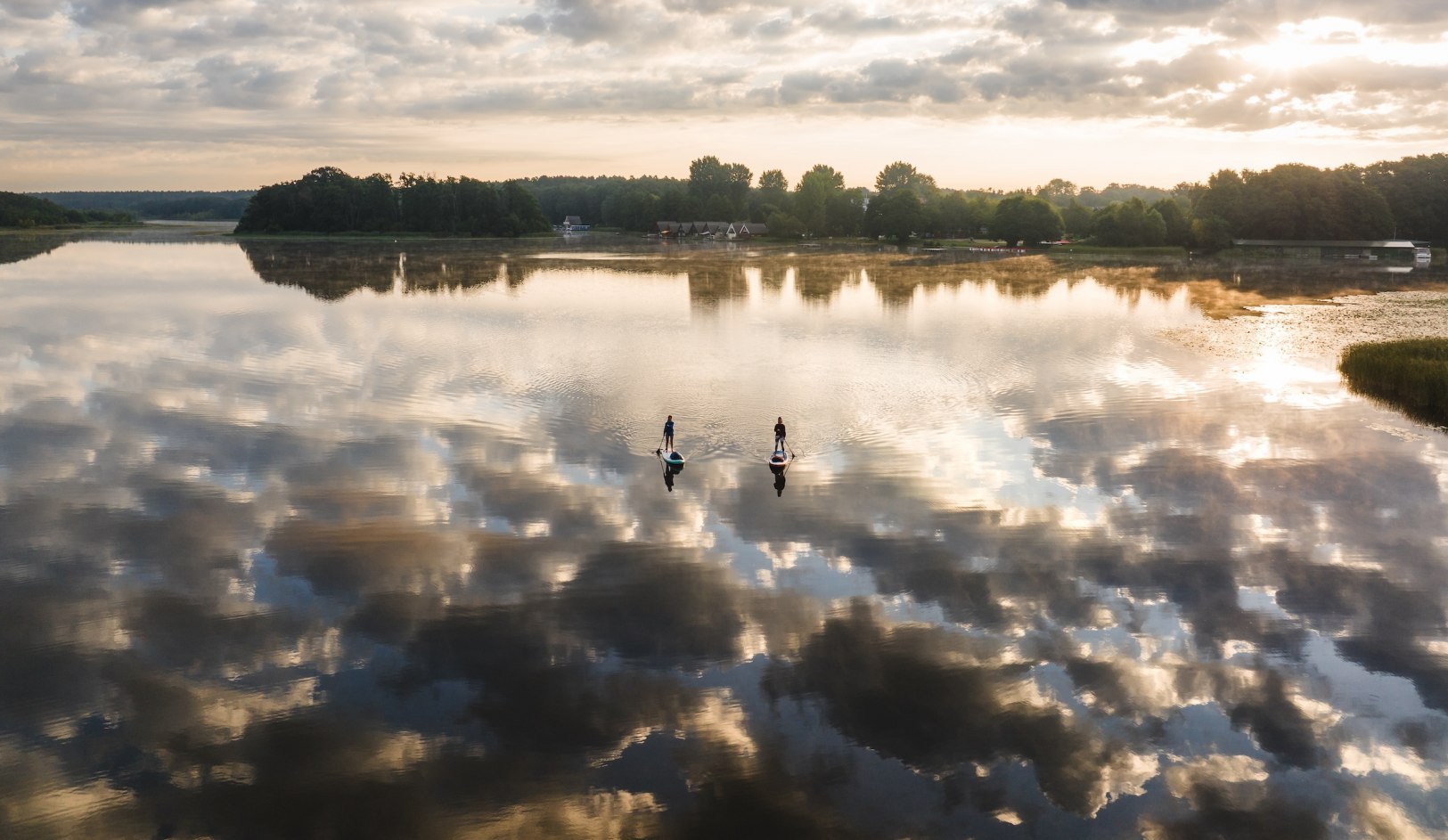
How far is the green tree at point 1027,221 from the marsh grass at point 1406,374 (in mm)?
137262

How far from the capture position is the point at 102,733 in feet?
58.6

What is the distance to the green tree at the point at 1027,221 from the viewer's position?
188 m

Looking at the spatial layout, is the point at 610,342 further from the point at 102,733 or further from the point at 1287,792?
the point at 1287,792

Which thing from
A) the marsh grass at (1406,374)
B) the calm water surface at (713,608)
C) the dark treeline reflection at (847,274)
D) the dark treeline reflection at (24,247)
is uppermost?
the dark treeline reflection at (24,247)

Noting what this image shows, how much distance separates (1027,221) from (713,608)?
182 m

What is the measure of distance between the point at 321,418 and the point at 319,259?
117520 mm

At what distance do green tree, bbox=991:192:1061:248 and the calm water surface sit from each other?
146601 millimetres

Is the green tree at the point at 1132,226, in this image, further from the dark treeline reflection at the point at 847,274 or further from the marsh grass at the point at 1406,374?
the marsh grass at the point at 1406,374

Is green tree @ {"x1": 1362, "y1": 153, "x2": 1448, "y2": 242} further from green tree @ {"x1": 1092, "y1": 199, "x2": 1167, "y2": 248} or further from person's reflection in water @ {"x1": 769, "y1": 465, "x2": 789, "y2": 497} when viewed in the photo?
person's reflection in water @ {"x1": 769, "y1": 465, "x2": 789, "y2": 497}

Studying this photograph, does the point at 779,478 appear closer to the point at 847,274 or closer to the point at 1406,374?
the point at 1406,374

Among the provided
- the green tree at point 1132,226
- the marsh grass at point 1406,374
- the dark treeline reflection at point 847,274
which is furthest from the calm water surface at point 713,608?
the green tree at point 1132,226

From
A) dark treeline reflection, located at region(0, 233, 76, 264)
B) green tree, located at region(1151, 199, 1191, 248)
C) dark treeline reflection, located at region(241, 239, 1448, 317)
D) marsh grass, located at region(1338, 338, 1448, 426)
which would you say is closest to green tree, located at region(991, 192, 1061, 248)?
green tree, located at region(1151, 199, 1191, 248)

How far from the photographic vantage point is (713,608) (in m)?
23.0

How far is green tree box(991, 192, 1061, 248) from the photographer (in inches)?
7421
